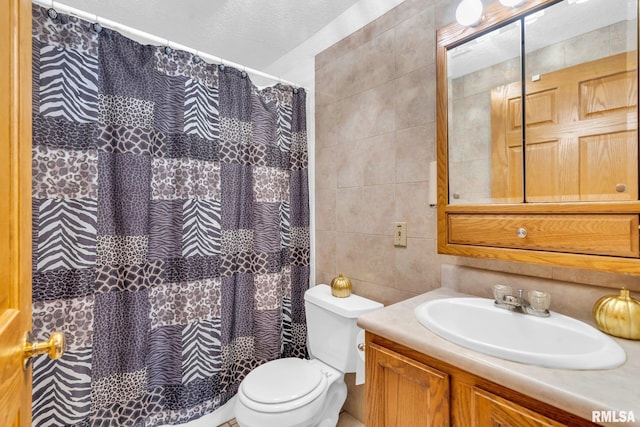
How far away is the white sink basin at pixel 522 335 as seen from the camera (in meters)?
0.67

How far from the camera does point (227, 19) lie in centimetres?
180

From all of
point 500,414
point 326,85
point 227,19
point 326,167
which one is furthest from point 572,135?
point 227,19

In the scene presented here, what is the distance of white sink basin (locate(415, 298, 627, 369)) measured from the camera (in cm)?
67

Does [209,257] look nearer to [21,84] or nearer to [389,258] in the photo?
[389,258]

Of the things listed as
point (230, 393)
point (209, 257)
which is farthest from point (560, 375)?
point (230, 393)

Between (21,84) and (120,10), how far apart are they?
159cm

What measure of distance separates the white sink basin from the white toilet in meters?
0.46

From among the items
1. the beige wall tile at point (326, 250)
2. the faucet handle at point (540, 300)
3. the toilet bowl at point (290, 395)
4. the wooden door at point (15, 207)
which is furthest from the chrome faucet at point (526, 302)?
the wooden door at point (15, 207)

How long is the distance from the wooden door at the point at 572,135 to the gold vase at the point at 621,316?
274 millimetres

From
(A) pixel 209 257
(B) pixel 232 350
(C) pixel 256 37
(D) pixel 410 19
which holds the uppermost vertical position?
(C) pixel 256 37

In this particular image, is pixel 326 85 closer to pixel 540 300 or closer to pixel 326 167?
pixel 326 167

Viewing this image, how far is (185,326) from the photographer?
60.5 inches

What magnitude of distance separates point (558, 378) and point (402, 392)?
0.41 meters

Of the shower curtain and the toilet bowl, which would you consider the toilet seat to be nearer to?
the toilet bowl
